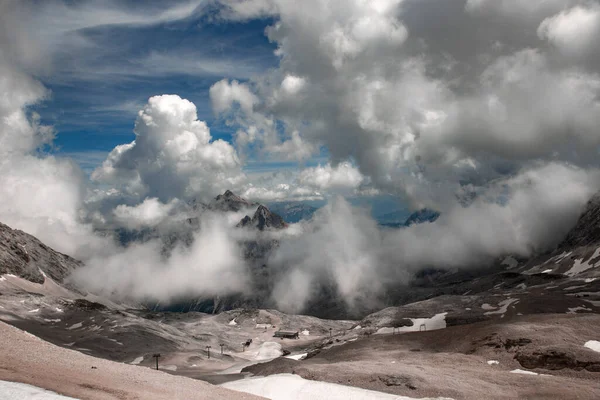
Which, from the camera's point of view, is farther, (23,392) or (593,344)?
(593,344)

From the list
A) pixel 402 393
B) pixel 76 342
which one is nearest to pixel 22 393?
pixel 402 393

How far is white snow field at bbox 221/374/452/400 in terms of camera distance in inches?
2019

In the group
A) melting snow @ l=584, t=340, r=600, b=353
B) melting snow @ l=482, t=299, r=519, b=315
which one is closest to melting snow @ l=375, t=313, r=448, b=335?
melting snow @ l=482, t=299, r=519, b=315

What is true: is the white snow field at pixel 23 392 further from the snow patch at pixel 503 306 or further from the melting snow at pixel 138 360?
the snow patch at pixel 503 306

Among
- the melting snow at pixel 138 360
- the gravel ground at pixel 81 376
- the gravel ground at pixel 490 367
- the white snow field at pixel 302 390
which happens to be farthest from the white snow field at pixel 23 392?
the melting snow at pixel 138 360

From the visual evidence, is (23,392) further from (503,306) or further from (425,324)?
(503,306)

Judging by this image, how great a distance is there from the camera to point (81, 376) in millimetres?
33594

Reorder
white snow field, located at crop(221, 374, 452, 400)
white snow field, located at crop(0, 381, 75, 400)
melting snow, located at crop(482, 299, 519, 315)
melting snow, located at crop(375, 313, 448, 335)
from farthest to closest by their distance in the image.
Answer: melting snow, located at crop(482, 299, 519, 315)
melting snow, located at crop(375, 313, 448, 335)
white snow field, located at crop(221, 374, 452, 400)
white snow field, located at crop(0, 381, 75, 400)

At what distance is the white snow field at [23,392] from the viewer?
75.4 feet

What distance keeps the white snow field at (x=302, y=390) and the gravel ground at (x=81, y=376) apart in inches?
530

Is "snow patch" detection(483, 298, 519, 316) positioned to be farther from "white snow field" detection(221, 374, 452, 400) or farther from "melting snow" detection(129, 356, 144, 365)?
"melting snow" detection(129, 356, 144, 365)

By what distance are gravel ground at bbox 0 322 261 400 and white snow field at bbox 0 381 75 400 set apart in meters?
1.53

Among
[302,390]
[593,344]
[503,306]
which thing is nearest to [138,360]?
[302,390]

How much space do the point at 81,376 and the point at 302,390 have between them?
29021 millimetres
